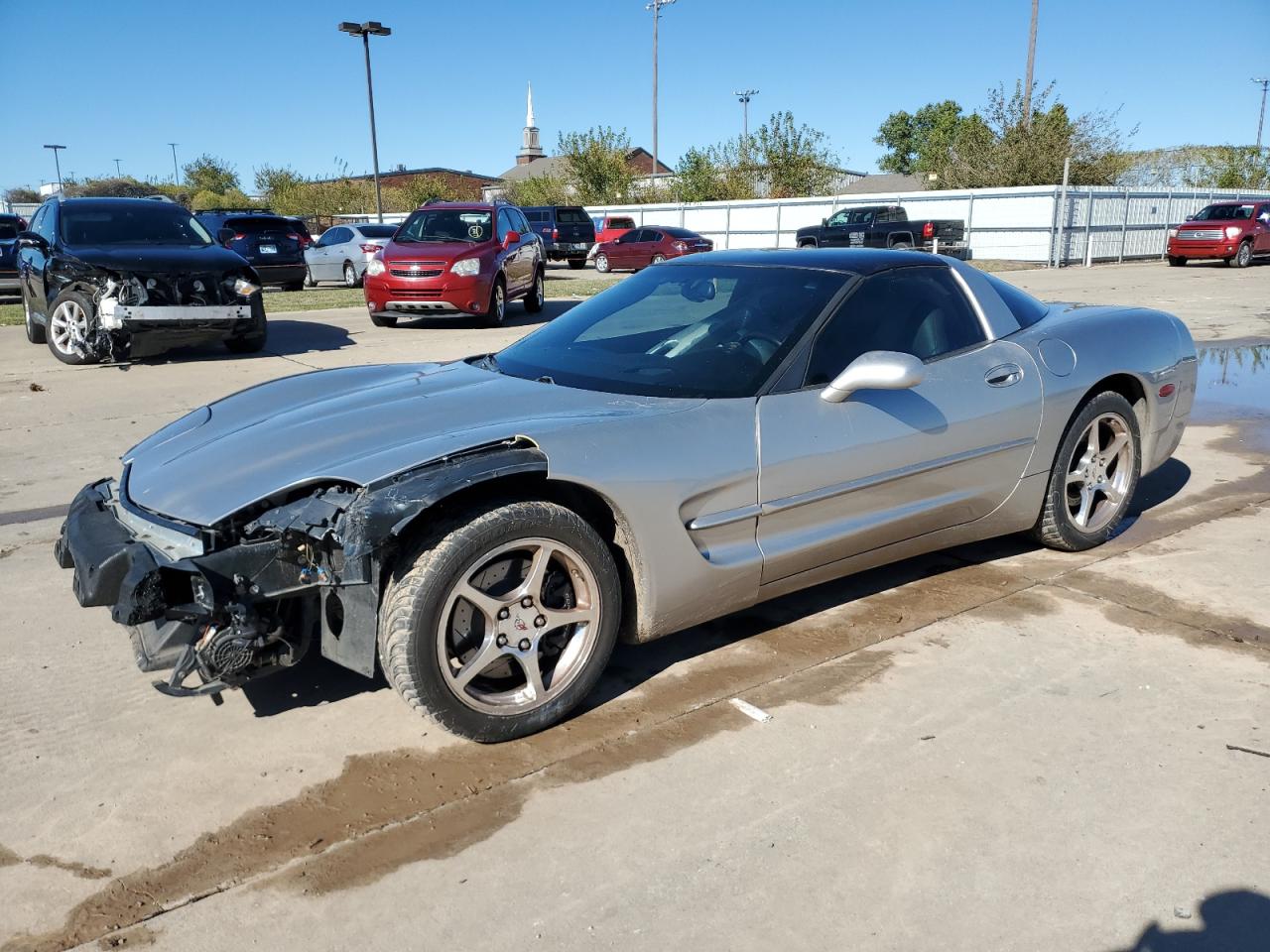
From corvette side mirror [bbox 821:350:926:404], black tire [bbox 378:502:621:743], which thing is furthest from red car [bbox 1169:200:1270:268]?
black tire [bbox 378:502:621:743]

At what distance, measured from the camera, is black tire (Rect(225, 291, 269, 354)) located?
10.6 metres

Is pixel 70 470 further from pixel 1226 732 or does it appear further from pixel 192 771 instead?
pixel 1226 732

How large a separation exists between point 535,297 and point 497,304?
1943 millimetres

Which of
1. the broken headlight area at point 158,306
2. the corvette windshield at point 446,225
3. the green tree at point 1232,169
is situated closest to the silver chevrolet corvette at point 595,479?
the broken headlight area at point 158,306

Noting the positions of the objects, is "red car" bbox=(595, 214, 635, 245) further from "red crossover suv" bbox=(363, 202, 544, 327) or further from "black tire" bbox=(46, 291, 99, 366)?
"black tire" bbox=(46, 291, 99, 366)

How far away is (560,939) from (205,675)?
1.20 meters

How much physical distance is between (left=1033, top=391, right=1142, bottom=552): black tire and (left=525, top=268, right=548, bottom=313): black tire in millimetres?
11275

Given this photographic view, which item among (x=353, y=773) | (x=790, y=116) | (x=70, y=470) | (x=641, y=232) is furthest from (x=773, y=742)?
(x=790, y=116)

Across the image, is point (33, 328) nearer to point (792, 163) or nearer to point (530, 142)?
point (792, 163)

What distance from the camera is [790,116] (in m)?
45.8

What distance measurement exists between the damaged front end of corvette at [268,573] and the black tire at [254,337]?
822cm

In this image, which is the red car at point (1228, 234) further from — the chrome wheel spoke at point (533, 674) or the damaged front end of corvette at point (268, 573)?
the damaged front end of corvette at point (268, 573)

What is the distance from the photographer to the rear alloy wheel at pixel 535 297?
50.0 ft

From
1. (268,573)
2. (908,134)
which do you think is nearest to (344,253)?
(268,573)
